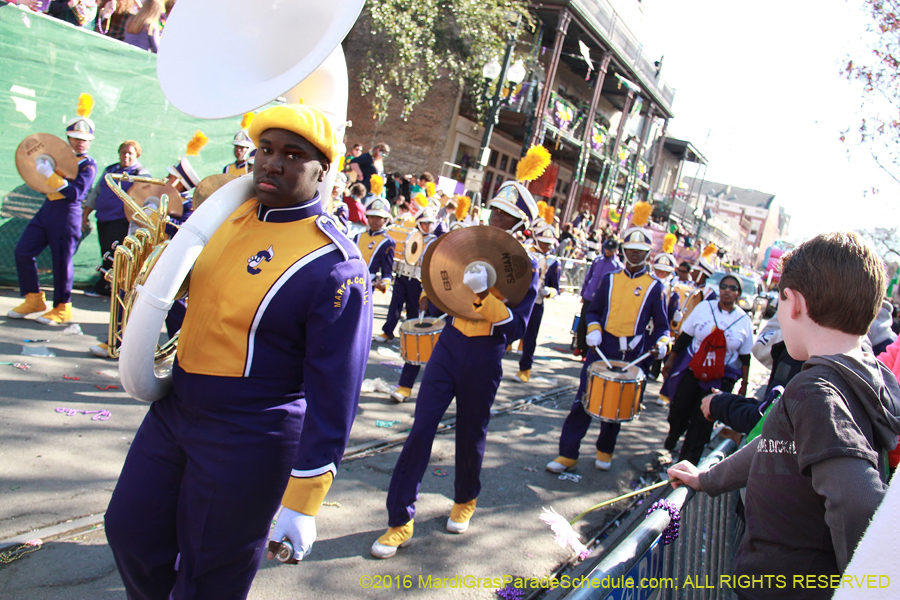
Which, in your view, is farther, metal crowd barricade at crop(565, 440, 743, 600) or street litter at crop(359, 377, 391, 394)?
street litter at crop(359, 377, 391, 394)

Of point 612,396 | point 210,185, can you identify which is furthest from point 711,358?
point 210,185

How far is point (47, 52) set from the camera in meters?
7.57

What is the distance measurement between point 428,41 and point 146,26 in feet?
34.5

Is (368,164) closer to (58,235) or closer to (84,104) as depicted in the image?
(84,104)

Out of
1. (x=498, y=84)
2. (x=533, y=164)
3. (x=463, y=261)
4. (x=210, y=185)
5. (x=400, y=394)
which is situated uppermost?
(x=498, y=84)

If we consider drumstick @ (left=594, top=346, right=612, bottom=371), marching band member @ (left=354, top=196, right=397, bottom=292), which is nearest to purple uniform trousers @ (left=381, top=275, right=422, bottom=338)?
marching band member @ (left=354, top=196, right=397, bottom=292)

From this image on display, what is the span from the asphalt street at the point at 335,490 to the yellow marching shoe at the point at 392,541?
0.06 m

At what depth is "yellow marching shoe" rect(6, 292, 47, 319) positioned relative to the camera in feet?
22.6

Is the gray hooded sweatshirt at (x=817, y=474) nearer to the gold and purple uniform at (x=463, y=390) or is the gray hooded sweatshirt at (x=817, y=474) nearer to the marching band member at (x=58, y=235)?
the gold and purple uniform at (x=463, y=390)

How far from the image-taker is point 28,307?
22.7 ft

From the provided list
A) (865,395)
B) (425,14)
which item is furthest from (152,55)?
(425,14)

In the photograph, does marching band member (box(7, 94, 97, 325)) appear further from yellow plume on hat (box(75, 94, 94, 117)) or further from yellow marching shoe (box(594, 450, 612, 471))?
yellow marching shoe (box(594, 450, 612, 471))

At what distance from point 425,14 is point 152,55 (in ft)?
35.5

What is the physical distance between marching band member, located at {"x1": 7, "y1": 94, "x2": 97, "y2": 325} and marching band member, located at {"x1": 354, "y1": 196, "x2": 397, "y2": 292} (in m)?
3.52
